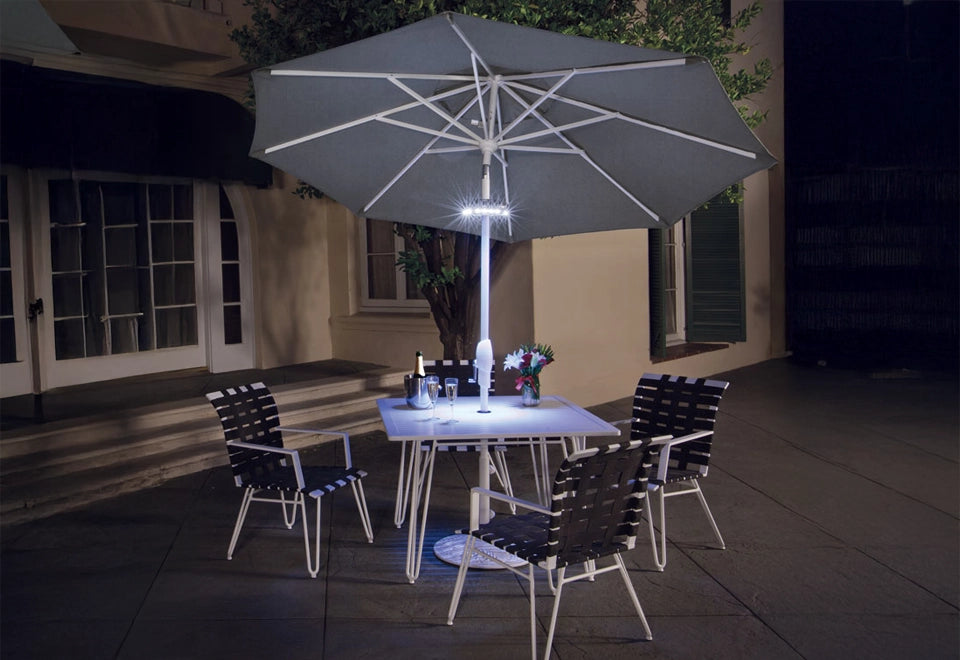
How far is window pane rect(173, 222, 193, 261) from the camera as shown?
29.7 feet

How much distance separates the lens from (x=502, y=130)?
171 inches

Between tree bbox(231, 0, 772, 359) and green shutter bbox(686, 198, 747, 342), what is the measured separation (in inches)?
131

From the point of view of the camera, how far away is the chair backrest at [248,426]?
450 centimetres

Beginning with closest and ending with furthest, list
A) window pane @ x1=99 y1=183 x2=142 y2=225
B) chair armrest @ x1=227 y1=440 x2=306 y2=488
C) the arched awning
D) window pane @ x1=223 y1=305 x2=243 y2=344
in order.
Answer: chair armrest @ x1=227 y1=440 x2=306 y2=488 → the arched awning → window pane @ x1=99 y1=183 x2=142 y2=225 → window pane @ x1=223 y1=305 x2=243 y2=344

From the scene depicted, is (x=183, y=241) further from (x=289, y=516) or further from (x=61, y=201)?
Answer: (x=289, y=516)

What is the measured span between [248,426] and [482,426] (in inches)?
52.0

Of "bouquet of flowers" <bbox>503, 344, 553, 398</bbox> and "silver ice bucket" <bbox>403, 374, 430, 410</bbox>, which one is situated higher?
"bouquet of flowers" <bbox>503, 344, 553, 398</bbox>

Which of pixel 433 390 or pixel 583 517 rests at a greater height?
pixel 433 390

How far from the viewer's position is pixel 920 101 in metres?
12.7

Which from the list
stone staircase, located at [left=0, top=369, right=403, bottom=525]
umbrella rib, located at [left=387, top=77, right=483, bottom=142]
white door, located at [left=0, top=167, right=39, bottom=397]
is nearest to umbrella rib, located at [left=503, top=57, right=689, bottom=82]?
umbrella rib, located at [left=387, top=77, right=483, bottom=142]

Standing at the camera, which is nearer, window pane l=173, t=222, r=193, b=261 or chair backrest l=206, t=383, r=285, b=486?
chair backrest l=206, t=383, r=285, b=486

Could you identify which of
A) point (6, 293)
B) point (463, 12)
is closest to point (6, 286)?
point (6, 293)

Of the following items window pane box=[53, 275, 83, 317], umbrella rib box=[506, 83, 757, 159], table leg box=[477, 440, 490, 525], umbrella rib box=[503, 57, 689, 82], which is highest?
umbrella rib box=[503, 57, 689, 82]

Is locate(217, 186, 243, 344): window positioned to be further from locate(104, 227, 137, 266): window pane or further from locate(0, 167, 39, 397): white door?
locate(0, 167, 39, 397): white door
